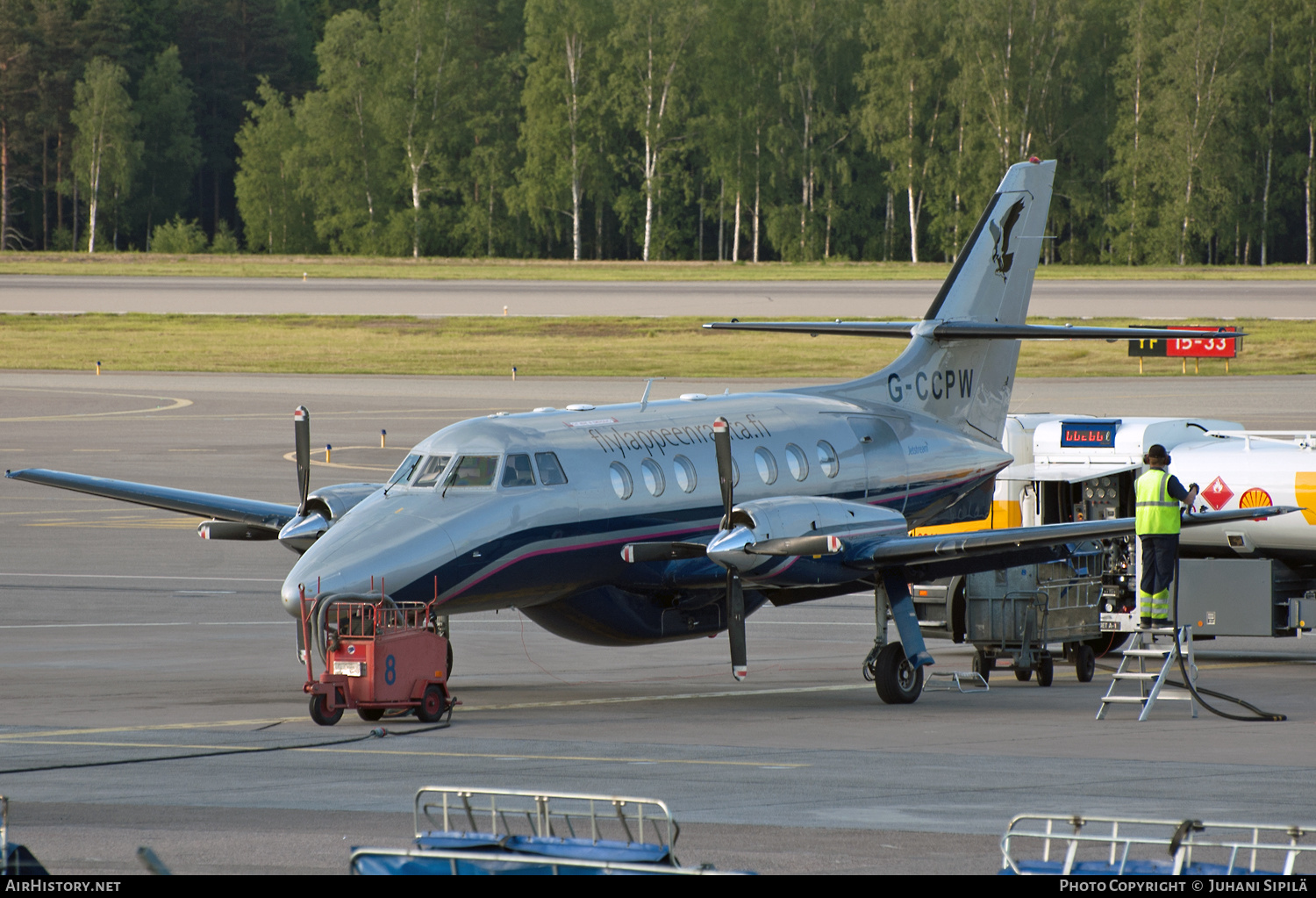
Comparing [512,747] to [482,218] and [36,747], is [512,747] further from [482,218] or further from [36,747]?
[482,218]

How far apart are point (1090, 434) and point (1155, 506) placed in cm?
679

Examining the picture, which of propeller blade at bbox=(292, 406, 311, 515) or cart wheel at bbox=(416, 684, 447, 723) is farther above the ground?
propeller blade at bbox=(292, 406, 311, 515)

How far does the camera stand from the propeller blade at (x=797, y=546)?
17.4m

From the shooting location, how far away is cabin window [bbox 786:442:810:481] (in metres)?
20.4

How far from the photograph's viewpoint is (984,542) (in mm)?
17875

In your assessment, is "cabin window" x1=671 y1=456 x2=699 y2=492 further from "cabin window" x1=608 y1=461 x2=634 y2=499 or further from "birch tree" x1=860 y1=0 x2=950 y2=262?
"birch tree" x1=860 y1=0 x2=950 y2=262

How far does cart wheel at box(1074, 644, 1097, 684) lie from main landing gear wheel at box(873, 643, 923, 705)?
12.4ft

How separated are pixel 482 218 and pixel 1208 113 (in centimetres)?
4925

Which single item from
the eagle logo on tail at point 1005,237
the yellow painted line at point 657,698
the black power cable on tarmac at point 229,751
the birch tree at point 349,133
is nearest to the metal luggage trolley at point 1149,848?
the black power cable on tarmac at point 229,751

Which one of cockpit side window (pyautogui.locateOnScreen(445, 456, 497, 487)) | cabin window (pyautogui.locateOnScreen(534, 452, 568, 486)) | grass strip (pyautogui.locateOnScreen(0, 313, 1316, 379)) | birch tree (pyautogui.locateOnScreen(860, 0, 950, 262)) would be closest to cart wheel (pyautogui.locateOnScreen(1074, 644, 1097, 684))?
cabin window (pyautogui.locateOnScreen(534, 452, 568, 486))

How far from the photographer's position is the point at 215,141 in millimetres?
137750

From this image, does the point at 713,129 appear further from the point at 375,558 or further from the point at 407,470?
the point at 375,558

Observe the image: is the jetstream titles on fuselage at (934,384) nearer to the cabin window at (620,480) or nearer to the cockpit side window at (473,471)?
the cabin window at (620,480)
